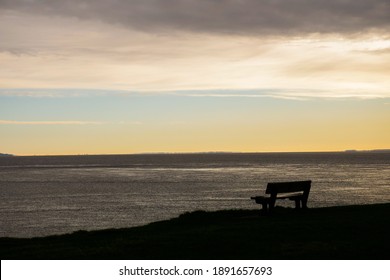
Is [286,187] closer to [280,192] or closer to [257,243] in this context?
[280,192]

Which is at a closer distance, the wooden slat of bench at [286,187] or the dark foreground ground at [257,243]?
the dark foreground ground at [257,243]

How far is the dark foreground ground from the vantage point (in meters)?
13.2

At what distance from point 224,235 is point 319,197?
65.4 meters

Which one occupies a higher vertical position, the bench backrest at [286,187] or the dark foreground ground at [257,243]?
the bench backrest at [286,187]

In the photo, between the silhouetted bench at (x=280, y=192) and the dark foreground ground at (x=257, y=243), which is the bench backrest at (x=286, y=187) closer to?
the silhouetted bench at (x=280, y=192)

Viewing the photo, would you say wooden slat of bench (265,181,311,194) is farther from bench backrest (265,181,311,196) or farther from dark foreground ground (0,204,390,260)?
dark foreground ground (0,204,390,260)

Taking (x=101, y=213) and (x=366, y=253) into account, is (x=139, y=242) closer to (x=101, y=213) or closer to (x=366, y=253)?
(x=366, y=253)

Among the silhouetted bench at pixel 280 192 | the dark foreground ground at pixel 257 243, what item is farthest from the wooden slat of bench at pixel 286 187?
the dark foreground ground at pixel 257 243

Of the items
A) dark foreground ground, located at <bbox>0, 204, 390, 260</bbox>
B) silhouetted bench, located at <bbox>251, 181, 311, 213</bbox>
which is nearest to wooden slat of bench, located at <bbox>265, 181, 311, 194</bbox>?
silhouetted bench, located at <bbox>251, 181, 311, 213</bbox>

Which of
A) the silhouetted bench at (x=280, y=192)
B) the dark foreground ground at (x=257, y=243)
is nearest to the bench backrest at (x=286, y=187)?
the silhouetted bench at (x=280, y=192)

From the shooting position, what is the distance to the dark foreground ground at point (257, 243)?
13.2 metres

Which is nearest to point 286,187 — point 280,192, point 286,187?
point 286,187

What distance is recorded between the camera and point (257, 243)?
14.5 metres

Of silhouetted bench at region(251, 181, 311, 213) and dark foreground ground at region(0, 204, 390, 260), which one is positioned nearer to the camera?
dark foreground ground at region(0, 204, 390, 260)
